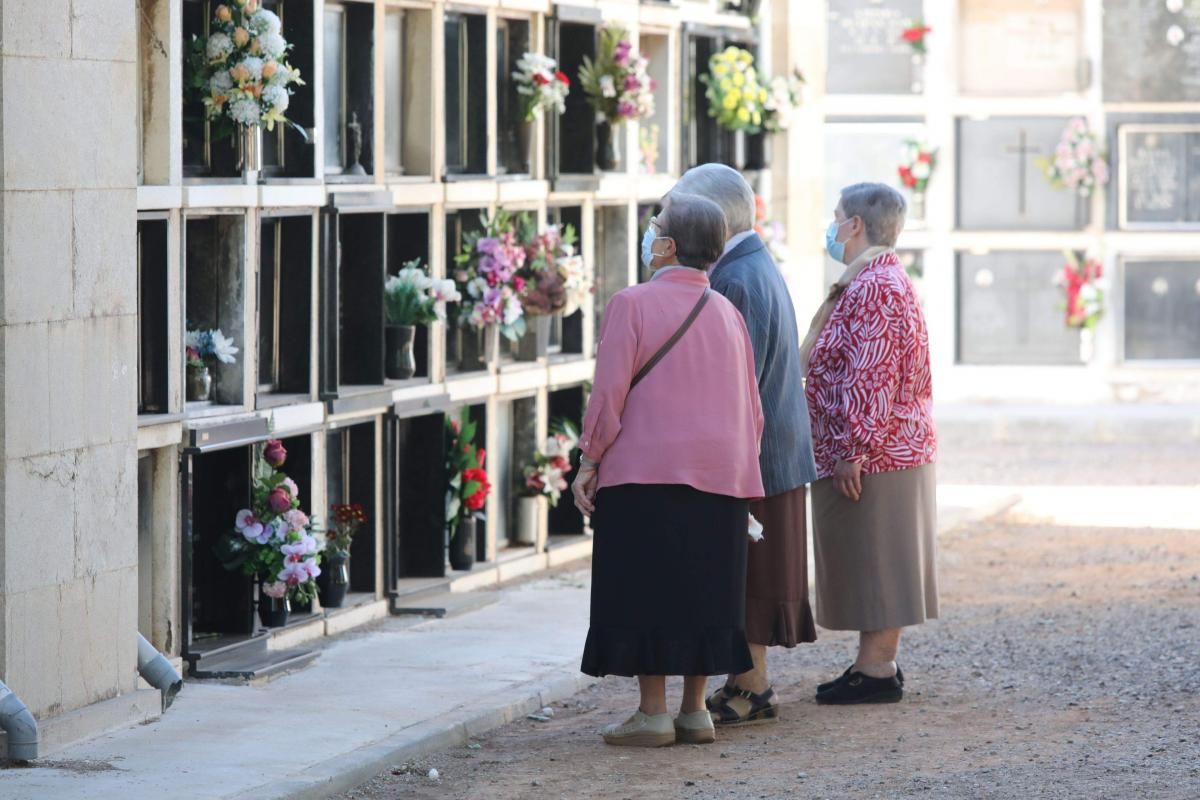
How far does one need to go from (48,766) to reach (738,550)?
167cm

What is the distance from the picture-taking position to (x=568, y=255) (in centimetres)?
857

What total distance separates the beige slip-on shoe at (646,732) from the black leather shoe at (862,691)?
0.76 m

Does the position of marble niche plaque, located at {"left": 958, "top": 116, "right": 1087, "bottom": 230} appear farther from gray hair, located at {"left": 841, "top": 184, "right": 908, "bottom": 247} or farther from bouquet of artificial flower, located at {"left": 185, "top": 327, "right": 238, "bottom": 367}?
bouquet of artificial flower, located at {"left": 185, "top": 327, "right": 238, "bottom": 367}

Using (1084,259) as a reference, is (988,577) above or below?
below

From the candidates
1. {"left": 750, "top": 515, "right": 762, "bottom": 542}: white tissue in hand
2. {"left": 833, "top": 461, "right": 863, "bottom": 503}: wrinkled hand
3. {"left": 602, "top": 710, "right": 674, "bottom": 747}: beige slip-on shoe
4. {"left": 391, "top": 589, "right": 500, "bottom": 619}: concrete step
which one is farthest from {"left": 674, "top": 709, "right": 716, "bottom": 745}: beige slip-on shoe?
{"left": 391, "top": 589, "right": 500, "bottom": 619}: concrete step

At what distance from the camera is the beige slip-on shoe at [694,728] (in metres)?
5.64

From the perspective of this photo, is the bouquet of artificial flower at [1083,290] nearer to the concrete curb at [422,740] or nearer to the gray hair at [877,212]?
the concrete curb at [422,740]

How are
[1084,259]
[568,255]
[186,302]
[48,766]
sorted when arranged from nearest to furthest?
[48,766] < [186,302] < [568,255] < [1084,259]

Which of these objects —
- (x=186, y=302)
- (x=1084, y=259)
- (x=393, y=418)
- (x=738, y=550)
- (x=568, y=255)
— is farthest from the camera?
(x=1084, y=259)

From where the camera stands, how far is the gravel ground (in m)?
5.17

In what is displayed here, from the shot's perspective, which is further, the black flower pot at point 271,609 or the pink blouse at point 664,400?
the black flower pot at point 271,609

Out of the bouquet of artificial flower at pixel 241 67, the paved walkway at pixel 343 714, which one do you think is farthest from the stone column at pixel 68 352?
the bouquet of artificial flower at pixel 241 67

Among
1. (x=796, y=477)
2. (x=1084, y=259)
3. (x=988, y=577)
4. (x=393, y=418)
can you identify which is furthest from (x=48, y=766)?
(x=1084, y=259)

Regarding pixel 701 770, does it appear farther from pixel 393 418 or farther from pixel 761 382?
pixel 393 418
